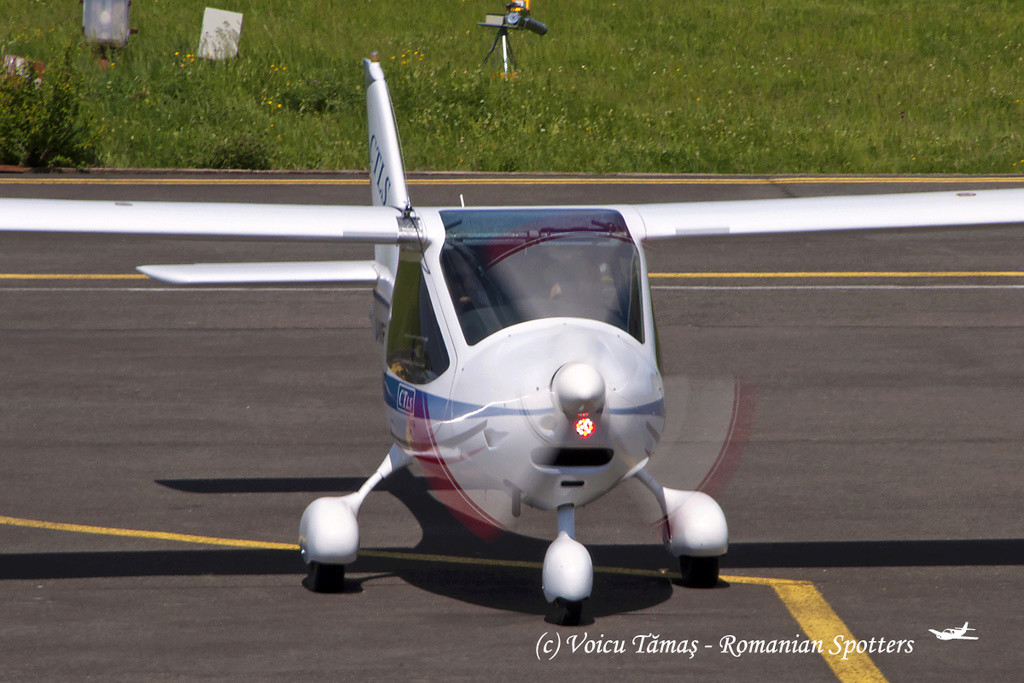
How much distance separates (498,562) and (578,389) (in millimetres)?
2247

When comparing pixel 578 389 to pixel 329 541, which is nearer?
pixel 578 389

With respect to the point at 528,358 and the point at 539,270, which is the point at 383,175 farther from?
the point at 528,358

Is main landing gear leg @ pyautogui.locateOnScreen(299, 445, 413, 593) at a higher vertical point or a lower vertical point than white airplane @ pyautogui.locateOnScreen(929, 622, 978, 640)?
higher

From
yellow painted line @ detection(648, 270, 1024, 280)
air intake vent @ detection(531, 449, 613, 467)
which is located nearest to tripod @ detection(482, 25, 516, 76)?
yellow painted line @ detection(648, 270, 1024, 280)

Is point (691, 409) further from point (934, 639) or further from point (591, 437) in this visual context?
point (591, 437)

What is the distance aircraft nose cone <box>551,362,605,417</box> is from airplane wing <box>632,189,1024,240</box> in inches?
76.0

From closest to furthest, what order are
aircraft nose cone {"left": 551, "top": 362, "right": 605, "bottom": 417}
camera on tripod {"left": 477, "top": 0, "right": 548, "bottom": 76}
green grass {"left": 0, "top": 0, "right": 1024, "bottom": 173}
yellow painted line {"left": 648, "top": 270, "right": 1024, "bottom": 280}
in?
aircraft nose cone {"left": 551, "top": 362, "right": 605, "bottom": 417} → yellow painted line {"left": 648, "top": 270, "right": 1024, "bottom": 280} → green grass {"left": 0, "top": 0, "right": 1024, "bottom": 173} → camera on tripod {"left": 477, "top": 0, "right": 548, "bottom": 76}

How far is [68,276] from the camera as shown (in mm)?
16469

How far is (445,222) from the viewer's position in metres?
6.91

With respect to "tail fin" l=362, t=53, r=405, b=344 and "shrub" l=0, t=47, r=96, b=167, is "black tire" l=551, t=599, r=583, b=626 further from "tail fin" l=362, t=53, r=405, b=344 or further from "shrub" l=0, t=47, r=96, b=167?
"shrub" l=0, t=47, r=96, b=167

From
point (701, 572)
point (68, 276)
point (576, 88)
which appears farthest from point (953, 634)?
point (576, 88)

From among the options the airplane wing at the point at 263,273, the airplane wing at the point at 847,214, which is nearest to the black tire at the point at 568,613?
the airplane wing at the point at 847,214

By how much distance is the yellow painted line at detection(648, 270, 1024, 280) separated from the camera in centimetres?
1694

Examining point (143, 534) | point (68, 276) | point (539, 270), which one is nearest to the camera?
point (539, 270)
